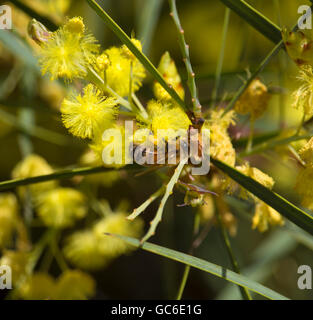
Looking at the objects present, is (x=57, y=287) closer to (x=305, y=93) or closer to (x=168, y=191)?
(x=168, y=191)

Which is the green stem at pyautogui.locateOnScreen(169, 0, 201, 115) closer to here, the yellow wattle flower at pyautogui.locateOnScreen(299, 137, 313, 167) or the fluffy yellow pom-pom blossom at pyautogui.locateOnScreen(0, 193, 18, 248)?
the yellow wattle flower at pyautogui.locateOnScreen(299, 137, 313, 167)

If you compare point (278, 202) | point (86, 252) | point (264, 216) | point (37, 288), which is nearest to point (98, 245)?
point (86, 252)

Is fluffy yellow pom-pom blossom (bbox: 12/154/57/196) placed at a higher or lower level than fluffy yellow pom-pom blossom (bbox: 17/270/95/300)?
higher

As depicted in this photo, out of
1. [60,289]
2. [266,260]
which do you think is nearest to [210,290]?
[266,260]

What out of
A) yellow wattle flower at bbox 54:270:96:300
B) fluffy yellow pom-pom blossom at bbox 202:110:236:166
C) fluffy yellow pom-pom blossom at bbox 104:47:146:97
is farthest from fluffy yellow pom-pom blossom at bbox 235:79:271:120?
yellow wattle flower at bbox 54:270:96:300

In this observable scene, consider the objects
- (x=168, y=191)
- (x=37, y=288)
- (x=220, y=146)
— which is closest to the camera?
(x=168, y=191)

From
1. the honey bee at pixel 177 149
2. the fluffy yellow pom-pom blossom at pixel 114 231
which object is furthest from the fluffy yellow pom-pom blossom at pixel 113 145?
the fluffy yellow pom-pom blossom at pixel 114 231
